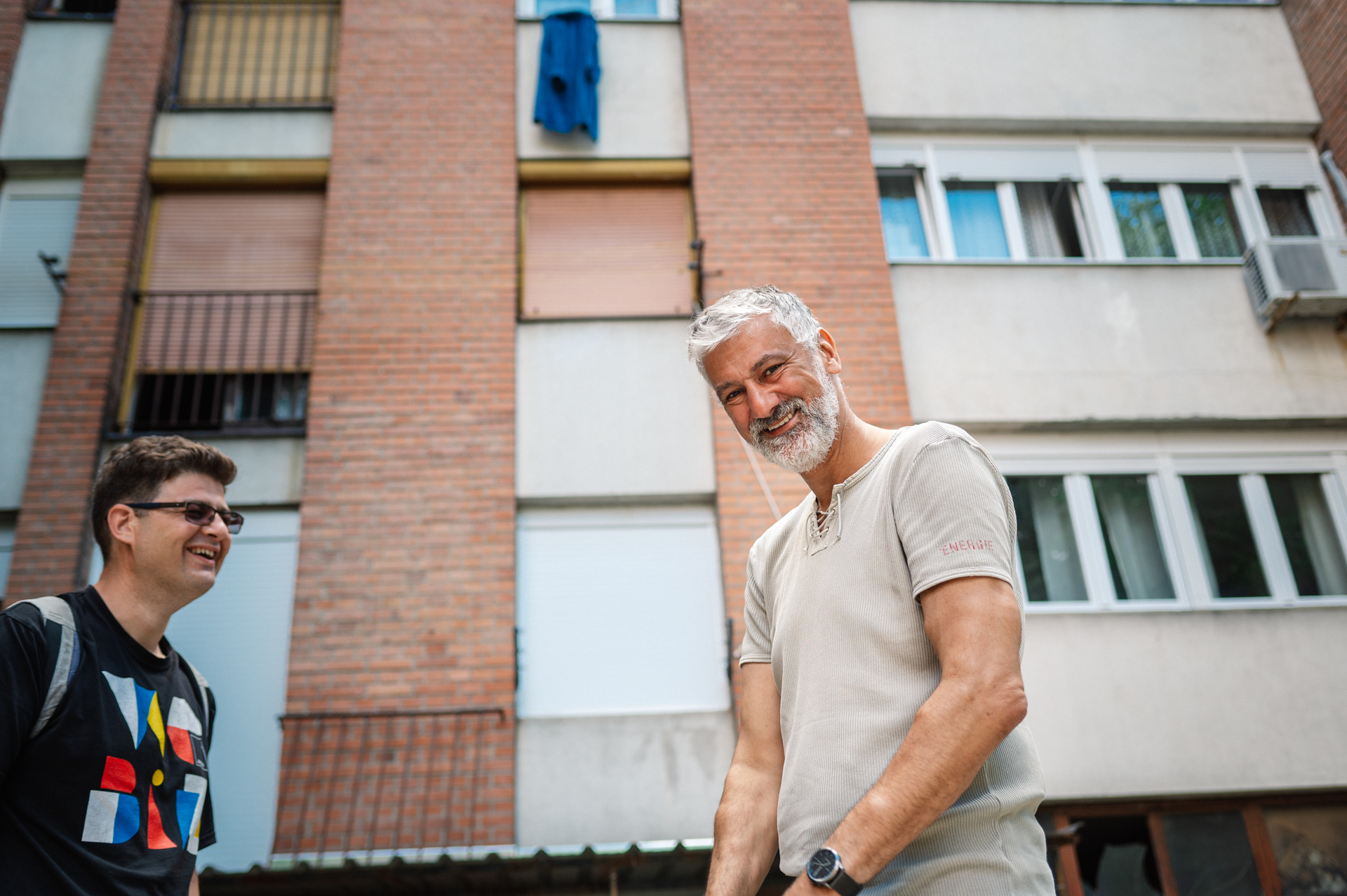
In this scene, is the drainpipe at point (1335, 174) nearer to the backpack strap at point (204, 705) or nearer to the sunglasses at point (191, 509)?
the sunglasses at point (191, 509)

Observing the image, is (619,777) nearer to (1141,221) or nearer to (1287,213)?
(1141,221)

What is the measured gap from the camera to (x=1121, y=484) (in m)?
7.28

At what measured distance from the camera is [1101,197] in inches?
320

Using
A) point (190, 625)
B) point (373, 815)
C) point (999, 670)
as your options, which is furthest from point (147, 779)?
point (190, 625)

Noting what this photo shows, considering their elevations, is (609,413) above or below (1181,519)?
above

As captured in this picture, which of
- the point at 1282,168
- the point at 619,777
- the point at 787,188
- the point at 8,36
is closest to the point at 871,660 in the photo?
the point at 619,777

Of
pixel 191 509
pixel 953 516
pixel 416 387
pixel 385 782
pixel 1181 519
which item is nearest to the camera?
pixel 953 516

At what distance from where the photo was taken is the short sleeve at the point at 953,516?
140 centimetres

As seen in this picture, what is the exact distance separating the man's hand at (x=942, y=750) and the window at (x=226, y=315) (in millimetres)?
6625

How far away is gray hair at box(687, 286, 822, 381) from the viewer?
1828mm

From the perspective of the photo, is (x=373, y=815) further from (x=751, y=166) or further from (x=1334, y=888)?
(x=1334, y=888)

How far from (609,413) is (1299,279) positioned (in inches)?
238

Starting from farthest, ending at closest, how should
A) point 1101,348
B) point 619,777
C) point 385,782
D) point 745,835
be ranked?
1. point 1101,348
2. point 619,777
3. point 385,782
4. point 745,835

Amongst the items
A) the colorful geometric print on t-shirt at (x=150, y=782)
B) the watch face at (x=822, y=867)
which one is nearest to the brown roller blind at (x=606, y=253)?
the colorful geometric print on t-shirt at (x=150, y=782)
